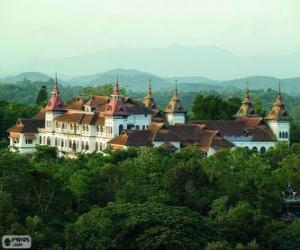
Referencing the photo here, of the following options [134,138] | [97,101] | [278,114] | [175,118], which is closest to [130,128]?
[134,138]

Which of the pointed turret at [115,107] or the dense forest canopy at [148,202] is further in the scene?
the pointed turret at [115,107]

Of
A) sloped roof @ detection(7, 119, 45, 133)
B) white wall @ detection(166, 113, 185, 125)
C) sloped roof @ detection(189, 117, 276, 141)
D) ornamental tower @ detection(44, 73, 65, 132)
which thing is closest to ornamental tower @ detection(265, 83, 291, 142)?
sloped roof @ detection(189, 117, 276, 141)

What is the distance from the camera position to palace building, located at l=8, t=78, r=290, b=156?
2127 inches

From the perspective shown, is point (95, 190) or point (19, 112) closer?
point (95, 190)

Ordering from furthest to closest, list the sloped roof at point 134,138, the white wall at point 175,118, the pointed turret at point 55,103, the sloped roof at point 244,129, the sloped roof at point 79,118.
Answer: the white wall at point 175,118 → the pointed turret at point 55,103 → the sloped roof at point 244,129 → the sloped roof at point 79,118 → the sloped roof at point 134,138

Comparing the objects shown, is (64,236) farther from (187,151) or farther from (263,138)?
(263,138)

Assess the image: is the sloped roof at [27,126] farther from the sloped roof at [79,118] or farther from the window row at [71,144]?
the sloped roof at [79,118]

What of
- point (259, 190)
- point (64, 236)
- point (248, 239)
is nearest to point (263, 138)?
point (259, 190)

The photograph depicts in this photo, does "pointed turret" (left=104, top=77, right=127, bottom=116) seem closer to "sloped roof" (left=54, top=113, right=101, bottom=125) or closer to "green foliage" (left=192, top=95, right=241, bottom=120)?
"sloped roof" (left=54, top=113, right=101, bottom=125)

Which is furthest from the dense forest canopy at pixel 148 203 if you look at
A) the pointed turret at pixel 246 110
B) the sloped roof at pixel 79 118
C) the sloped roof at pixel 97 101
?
the pointed turret at pixel 246 110

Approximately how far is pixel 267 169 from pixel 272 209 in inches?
188

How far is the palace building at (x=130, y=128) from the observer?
2127 inches

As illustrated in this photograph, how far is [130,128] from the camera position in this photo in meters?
56.6

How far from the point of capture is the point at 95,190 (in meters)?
36.8
